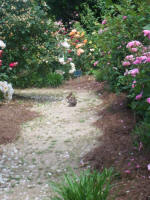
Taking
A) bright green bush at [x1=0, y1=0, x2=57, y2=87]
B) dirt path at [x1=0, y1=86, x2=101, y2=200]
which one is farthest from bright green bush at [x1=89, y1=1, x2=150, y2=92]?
bright green bush at [x1=0, y1=0, x2=57, y2=87]

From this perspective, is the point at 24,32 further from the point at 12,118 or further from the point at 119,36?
the point at 119,36

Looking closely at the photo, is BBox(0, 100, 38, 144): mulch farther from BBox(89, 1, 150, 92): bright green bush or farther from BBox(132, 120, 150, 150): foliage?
BBox(132, 120, 150, 150): foliage

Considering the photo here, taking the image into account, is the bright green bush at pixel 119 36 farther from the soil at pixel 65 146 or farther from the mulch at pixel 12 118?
the mulch at pixel 12 118

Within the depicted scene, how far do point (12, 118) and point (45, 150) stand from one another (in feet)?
5.45

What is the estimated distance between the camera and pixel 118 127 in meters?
4.83

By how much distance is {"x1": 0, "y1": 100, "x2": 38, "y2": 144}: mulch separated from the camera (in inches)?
201

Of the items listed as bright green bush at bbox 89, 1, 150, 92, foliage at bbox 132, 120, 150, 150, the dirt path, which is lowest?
the dirt path

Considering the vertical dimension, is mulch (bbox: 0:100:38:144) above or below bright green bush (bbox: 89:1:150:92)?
below

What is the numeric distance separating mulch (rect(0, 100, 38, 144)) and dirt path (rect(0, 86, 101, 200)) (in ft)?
0.43

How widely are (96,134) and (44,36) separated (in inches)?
138

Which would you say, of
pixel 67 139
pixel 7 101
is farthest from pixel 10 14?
pixel 67 139

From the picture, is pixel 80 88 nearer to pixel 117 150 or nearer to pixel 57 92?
pixel 57 92

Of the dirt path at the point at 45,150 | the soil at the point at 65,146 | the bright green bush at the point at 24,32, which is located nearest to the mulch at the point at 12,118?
the soil at the point at 65,146

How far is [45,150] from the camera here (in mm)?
4543
